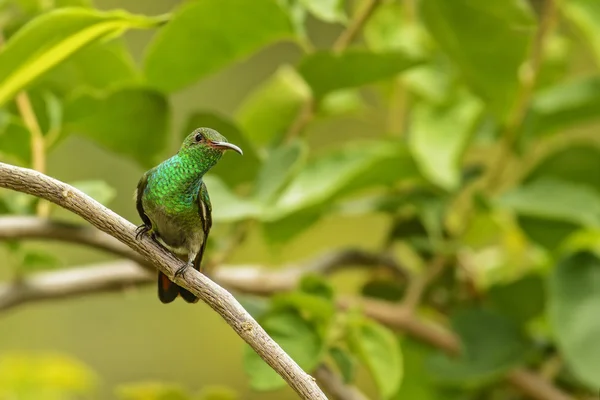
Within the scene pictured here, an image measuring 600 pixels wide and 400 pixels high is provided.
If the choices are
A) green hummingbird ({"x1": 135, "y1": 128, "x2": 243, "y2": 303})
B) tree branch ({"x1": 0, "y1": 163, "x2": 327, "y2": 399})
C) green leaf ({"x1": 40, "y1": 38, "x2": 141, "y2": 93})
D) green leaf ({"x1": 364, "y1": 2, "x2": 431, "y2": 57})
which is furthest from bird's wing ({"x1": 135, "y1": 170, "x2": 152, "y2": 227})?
green leaf ({"x1": 364, "y1": 2, "x2": 431, "y2": 57})

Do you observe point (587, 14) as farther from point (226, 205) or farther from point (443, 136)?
point (226, 205)

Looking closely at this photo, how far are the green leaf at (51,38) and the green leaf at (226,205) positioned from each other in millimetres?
192

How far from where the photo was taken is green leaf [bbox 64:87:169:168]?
73 cm

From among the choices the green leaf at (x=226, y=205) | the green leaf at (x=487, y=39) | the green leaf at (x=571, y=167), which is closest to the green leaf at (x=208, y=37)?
the green leaf at (x=226, y=205)

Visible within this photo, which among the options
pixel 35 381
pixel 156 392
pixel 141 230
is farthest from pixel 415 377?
pixel 141 230

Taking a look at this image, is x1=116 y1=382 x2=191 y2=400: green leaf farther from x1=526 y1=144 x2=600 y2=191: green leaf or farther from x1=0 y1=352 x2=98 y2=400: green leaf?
x1=526 y1=144 x2=600 y2=191: green leaf

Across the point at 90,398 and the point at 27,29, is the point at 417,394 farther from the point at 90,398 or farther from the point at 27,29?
the point at 90,398

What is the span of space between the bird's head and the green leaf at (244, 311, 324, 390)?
0.29 m

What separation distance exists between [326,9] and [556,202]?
355 mm

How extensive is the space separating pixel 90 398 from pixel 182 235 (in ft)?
4.80

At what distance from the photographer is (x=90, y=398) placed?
186 cm

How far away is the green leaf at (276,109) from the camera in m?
0.97

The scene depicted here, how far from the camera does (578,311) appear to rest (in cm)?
90

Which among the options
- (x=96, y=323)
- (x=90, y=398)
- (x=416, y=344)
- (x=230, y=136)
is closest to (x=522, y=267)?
(x=416, y=344)
